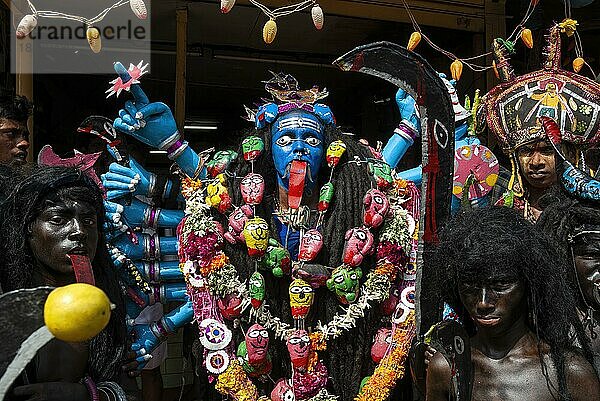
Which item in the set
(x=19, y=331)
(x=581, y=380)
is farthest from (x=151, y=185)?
(x=19, y=331)

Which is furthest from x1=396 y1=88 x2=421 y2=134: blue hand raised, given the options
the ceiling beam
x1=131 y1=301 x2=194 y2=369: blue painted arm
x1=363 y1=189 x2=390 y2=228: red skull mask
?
the ceiling beam

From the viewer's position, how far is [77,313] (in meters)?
1.20

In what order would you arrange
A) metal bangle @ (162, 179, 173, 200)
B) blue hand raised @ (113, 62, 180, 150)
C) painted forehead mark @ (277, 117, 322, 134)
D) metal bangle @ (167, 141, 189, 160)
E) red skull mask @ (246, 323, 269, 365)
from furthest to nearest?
metal bangle @ (162, 179, 173, 200) < metal bangle @ (167, 141, 189, 160) < blue hand raised @ (113, 62, 180, 150) < painted forehead mark @ (277, 117, 322, 134) < red skull mask @ (246, 323, 269, 365)

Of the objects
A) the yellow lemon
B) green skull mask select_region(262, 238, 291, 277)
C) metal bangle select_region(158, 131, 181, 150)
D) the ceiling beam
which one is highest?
the ceiling beam

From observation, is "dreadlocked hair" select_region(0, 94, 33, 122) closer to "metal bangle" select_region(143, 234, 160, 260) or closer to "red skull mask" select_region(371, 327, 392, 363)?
"metal bangle" select_region(143, 234, 160, 260)

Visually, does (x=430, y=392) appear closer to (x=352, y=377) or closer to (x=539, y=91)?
(x=352, y=377)

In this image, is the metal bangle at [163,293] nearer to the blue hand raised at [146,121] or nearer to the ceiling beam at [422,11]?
the blue hand raised at [146,121]

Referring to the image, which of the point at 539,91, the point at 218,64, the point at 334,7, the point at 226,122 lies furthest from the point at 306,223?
the point at 226,122

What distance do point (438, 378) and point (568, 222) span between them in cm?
88

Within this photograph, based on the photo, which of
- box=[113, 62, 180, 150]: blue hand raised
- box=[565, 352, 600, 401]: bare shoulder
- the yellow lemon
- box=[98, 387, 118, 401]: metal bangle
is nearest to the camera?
the yellow lemon

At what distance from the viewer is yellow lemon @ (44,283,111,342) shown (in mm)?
1201

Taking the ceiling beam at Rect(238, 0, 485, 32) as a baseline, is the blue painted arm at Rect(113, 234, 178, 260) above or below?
below

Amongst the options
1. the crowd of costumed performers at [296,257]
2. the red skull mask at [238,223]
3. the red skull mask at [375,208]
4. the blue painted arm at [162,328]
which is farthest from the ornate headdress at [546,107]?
the blue painted arm at [162,328]

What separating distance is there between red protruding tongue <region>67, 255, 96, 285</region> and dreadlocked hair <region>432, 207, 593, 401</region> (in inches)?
45.6
